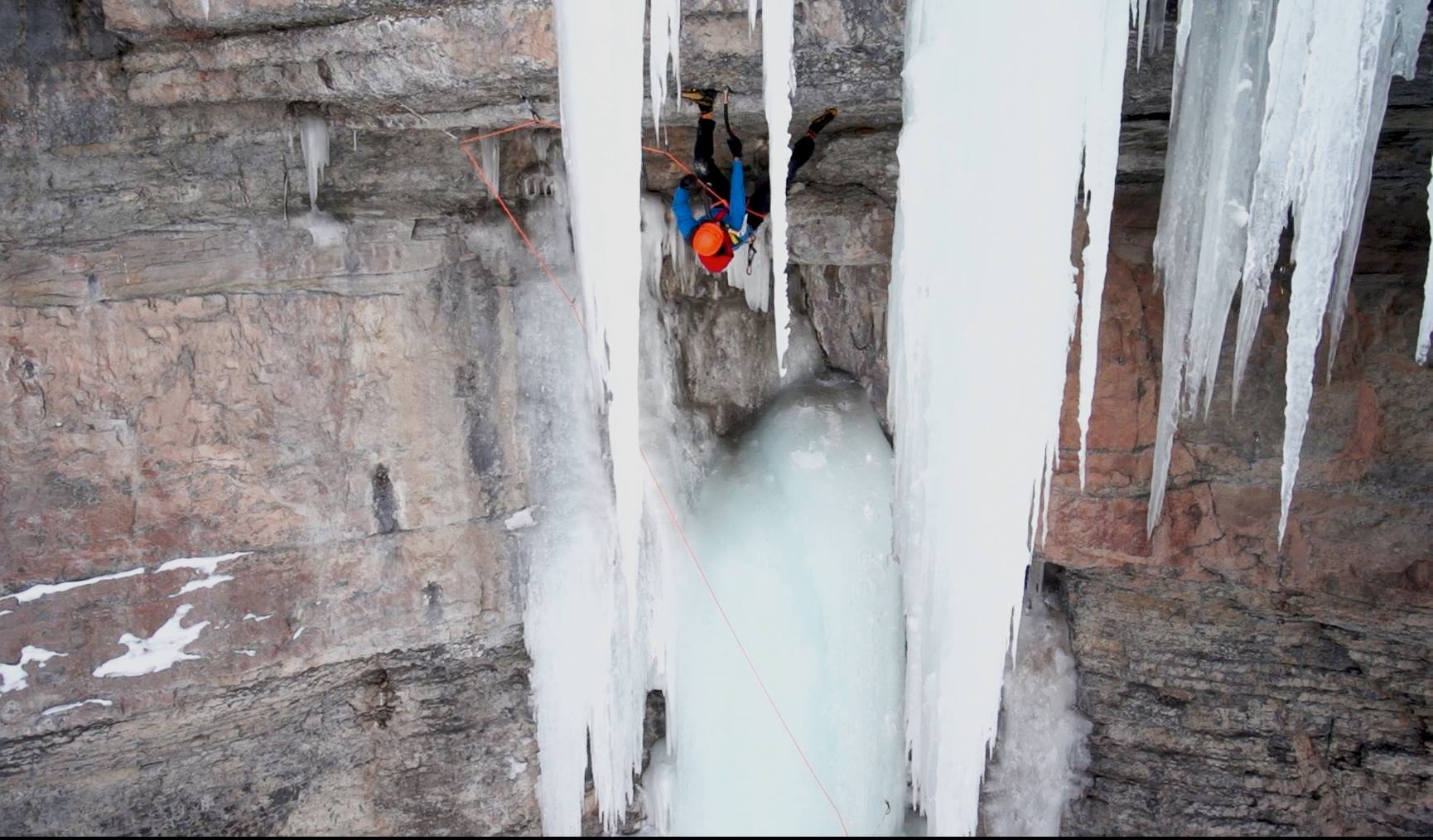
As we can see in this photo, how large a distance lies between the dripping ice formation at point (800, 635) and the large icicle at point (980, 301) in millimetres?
569

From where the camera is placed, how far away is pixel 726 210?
3613 millimetres

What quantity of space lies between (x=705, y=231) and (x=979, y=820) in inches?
144

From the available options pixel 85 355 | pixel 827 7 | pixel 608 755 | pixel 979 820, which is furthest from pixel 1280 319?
pixel 85 355

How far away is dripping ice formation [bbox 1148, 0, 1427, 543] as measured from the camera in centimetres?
245

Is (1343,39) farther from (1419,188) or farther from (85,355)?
(85,355)

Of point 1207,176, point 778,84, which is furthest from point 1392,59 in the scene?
point 778,84

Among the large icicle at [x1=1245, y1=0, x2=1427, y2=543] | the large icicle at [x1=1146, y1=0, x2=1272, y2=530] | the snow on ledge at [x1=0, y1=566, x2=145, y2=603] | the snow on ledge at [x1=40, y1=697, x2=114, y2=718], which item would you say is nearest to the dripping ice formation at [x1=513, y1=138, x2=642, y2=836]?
the snow on ledge at [x1=0, y1=566, x2=145, y2=603]

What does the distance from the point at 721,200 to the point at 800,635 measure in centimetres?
201

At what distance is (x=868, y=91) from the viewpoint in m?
3.19

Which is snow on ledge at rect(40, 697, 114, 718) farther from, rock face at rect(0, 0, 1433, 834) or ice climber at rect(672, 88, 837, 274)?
ice climber at rect(672, 88, 837, 274)

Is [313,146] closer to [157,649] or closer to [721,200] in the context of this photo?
[721,200]

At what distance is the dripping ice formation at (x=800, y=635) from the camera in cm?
427

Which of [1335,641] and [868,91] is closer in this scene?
[868,91]

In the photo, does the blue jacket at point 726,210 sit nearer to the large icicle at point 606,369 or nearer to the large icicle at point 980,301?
the large icicle at point 606,369
